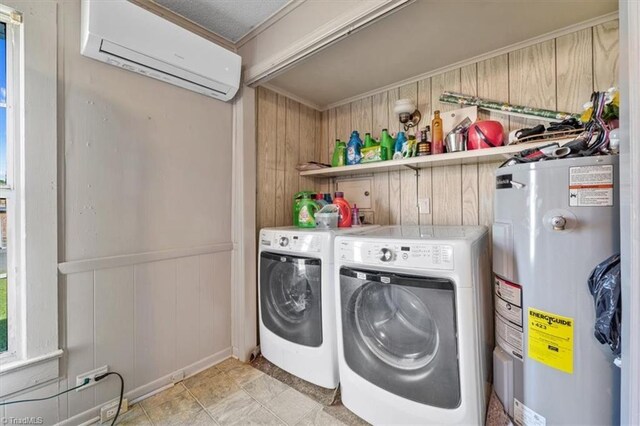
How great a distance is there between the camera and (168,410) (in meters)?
1.42

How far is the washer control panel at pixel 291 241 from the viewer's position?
4.97ft

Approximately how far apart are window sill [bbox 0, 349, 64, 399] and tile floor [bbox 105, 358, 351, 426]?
44 cm

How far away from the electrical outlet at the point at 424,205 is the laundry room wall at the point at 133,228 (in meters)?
1.48

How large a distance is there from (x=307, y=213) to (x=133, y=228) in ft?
3.60

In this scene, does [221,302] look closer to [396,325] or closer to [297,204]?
[297,204]

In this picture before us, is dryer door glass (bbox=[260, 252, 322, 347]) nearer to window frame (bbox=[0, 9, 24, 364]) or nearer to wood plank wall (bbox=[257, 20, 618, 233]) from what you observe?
wood plank wall (bbox=[257, 20, 618, 233])

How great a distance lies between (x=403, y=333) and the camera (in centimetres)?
120

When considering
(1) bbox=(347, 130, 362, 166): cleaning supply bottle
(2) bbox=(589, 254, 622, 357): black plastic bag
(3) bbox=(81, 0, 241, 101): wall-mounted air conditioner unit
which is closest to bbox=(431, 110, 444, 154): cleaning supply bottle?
(1) bbox=(347, 130, 362, 166): cleaning supply bottle

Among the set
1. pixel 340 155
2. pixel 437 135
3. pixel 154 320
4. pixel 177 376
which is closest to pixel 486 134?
pixel 437 135

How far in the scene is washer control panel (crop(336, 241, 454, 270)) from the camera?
1.05 m

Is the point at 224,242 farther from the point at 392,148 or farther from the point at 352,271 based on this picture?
the point at 392,148

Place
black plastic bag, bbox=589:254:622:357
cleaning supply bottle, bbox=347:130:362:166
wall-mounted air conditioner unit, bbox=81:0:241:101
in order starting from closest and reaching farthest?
black plastic bag, bbox=589:254:622:357 → wall-mounted air conditioner unit, bbox=81:0:241:101 → cleaning supply bottle, bbox=347:130:362:166

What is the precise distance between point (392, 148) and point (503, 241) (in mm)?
1114

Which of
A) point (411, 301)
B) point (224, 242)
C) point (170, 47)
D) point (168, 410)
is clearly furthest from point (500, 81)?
point (168, 410)
